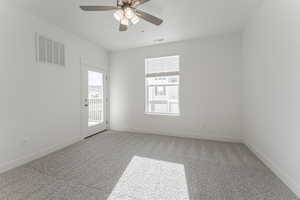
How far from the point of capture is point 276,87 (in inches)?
76.6

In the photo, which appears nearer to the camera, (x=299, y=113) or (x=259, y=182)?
(x=299, y=113)

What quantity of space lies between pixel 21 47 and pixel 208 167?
3827 mm

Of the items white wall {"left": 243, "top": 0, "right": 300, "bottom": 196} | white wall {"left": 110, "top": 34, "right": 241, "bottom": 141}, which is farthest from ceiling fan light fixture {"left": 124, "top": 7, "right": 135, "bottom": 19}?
white wall {"left": 110, "top": 34, "right": 241, "bottom": 141}

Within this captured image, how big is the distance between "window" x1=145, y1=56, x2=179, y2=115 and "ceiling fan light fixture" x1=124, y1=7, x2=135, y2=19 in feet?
7.61

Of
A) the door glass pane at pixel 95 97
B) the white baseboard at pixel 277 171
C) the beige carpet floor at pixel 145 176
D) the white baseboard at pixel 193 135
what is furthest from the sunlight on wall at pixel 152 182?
the door glass pane at pixel 95 97

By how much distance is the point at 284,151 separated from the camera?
1810 mm

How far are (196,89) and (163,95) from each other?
998mm

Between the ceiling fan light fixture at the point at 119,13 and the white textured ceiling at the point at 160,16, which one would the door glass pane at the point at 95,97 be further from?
the ceiling fan light fixture at the point at 119,13

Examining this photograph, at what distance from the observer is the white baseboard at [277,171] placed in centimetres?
162

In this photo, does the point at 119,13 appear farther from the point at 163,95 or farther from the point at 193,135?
the point at 193,135

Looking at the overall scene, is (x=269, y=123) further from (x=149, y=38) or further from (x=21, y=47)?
(x=21, y=47)

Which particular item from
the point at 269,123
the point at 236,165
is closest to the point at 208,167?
the point at 236,165

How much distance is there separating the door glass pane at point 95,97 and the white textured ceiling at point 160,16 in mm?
1059

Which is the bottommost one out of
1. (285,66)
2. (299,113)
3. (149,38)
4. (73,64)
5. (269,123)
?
(269,123)
